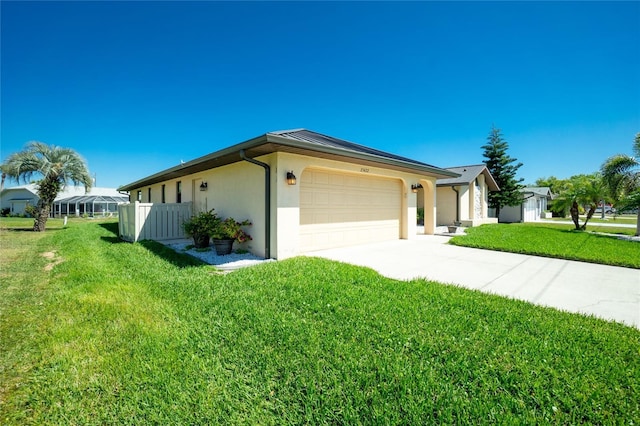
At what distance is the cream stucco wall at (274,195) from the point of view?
668cm

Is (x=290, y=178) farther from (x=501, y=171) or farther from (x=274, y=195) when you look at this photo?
(x=501, y=171)

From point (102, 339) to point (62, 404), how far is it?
3.14ft

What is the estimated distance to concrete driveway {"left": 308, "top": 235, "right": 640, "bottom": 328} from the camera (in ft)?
13.1

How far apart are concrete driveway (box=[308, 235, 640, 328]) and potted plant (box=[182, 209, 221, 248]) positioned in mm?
3197

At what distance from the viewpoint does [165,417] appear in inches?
73.8

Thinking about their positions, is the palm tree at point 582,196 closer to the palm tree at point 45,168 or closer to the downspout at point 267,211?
the downspout at point 267,211

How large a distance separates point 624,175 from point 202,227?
18.4 meters

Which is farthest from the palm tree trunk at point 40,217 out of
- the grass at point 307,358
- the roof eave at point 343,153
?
the roof eave at point 343,153

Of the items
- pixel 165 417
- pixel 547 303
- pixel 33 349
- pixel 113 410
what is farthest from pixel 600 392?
pixel 33 349

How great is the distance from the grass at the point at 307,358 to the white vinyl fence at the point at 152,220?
5.29 meters

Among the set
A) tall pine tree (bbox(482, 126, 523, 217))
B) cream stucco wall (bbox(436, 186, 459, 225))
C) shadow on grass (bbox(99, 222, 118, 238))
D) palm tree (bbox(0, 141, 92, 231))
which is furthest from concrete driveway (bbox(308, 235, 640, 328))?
tall pine tree (bbox(482, 126, 523, 217))

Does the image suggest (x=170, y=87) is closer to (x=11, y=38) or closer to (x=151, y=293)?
(x=11, y=38)

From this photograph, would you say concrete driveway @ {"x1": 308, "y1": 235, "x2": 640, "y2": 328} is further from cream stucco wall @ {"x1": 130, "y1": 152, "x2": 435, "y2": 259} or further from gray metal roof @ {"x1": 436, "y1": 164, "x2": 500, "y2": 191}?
gray metal roof @ {"x1": 436, "y1": 164, "x2": 500, "y2": 191}

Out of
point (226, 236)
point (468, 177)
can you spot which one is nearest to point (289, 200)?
point (226, 236)
